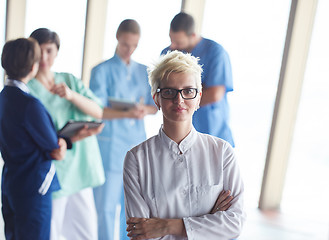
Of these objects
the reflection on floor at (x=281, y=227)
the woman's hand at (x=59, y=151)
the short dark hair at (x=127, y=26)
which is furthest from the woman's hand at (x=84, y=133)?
the reflection on floor at (x=281, y=227)

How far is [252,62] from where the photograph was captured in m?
3.21

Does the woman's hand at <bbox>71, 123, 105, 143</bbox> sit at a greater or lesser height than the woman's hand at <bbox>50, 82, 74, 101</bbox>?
lesser

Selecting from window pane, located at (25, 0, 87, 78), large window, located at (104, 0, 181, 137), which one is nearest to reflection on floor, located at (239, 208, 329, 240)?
large window, located at (104, 0, 181, 137)

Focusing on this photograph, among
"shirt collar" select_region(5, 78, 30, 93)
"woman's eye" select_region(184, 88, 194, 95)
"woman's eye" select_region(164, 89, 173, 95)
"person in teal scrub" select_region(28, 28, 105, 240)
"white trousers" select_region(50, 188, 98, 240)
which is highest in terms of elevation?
"woman's eye" select_region(184, 88, 194, 95)

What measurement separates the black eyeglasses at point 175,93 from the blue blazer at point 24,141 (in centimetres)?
75

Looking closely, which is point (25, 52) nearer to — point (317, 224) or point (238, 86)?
point (238, 86)

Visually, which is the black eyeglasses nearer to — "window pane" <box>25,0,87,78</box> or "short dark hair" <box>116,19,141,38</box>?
"short dark hair" <box>116,19,141,38</box>

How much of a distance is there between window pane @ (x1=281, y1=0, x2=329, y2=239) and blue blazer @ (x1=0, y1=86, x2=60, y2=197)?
2472 mm

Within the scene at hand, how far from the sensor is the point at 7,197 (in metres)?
1.81

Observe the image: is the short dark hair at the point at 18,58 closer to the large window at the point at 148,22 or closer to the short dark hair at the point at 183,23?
the short dark hair at the point at 183,23

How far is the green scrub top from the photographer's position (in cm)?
213

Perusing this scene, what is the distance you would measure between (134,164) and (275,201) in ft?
8.59

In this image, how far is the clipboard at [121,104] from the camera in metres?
2.34

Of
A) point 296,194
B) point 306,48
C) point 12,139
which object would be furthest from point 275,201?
point 12,139
